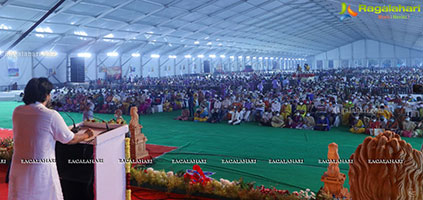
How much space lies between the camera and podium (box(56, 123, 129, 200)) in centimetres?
267

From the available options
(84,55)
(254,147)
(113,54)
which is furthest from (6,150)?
(113,54)

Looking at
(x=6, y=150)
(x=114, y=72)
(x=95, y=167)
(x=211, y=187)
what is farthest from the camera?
(x=114, y=72)

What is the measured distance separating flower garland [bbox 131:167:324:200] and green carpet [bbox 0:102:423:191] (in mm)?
1052

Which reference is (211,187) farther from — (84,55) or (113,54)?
(113,54)

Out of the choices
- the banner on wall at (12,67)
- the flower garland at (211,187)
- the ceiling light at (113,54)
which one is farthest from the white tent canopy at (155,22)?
the flower garland at (211,187)

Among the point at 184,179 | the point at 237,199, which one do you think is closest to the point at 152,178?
the point at 184,179

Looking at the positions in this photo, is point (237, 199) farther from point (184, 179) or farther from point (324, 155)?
point (324, 155)

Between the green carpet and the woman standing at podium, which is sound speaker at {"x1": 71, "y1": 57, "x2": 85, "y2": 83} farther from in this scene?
the woman standing at podium

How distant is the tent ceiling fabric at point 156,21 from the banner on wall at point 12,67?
1621 mm

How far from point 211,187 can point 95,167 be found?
199 centimetres

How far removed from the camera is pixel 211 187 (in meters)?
4.32

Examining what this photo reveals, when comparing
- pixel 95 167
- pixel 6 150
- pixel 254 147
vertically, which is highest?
pixel 95 167

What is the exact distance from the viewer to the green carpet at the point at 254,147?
5.62 m

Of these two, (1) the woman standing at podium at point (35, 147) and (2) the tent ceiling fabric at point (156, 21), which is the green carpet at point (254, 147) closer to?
(1) the woman standing at podium at point (35, 147)
